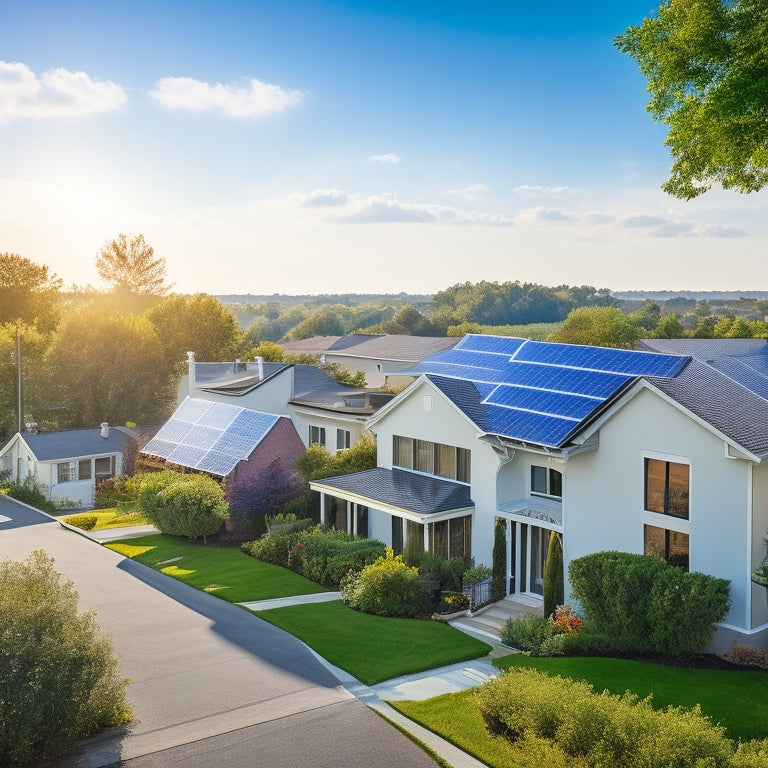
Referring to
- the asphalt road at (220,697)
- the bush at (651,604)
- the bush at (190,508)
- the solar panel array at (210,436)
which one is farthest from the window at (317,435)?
the bush at (651,604)

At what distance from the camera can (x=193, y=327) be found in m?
80.7

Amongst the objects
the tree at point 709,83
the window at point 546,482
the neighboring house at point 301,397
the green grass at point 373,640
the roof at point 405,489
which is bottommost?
the green grass at point 373,640

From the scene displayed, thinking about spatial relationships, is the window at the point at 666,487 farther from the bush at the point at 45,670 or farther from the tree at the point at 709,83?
the bush at the point at 45,670

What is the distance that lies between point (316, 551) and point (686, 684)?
13853 millimetres

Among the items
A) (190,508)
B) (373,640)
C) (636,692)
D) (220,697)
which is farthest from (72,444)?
(636,692)

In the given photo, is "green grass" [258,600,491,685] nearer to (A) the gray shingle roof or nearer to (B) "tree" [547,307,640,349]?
(A) the gray shingle roof

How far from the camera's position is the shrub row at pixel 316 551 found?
Result: 1037 inches

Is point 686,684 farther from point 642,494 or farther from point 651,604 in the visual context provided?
point 642,494

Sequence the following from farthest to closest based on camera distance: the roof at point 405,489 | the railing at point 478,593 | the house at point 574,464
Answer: the roof at point 405,489 → the railing at point 478,593 → the house at point 574,464

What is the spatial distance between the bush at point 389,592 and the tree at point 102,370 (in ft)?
159

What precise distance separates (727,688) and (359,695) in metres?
7.82

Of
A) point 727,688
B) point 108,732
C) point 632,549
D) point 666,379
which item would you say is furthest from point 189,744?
point 666,379

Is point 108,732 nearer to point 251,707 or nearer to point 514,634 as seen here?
point 251,707

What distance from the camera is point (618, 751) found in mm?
12820
